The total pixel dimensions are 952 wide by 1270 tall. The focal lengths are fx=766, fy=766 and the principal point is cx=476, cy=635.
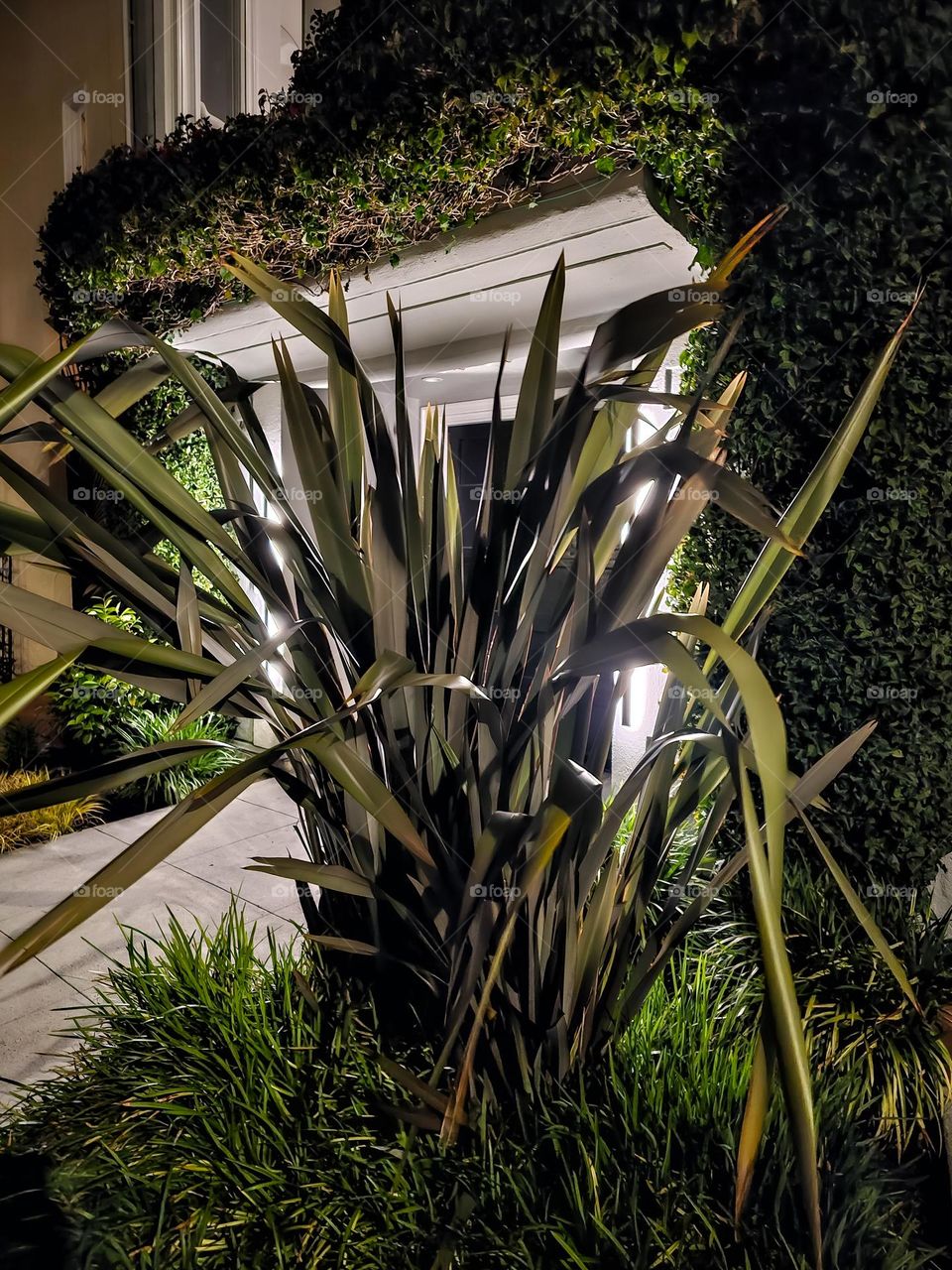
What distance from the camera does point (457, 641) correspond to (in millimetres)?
1229

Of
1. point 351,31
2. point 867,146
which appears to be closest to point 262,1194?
point 867,146

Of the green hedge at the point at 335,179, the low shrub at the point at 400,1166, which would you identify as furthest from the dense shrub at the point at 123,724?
the low shrub at the point at 400,1166

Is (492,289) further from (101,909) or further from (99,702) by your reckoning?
(99,702)

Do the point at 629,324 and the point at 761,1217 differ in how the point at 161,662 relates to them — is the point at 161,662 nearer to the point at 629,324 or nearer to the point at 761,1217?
the point at 629,324

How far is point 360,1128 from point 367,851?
497mm

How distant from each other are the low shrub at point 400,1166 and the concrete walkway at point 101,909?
2.42ft

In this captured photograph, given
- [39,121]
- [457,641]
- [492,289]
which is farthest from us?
[39,121]

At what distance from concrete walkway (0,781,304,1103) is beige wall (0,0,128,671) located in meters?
2.24

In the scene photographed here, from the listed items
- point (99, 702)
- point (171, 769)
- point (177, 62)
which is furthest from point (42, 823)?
point (177, 62)

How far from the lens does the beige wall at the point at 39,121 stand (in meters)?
4.86

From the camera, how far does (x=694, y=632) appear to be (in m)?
0.81

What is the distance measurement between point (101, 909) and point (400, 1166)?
157 centimetres

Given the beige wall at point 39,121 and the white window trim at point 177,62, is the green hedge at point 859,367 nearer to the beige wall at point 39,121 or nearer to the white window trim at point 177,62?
the white window trim at point 177,62

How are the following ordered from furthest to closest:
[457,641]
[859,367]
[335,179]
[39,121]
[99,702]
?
1. [39,121]
2. [99,702]
3. [335,179]
4. [859,367]
5. [457,641]
